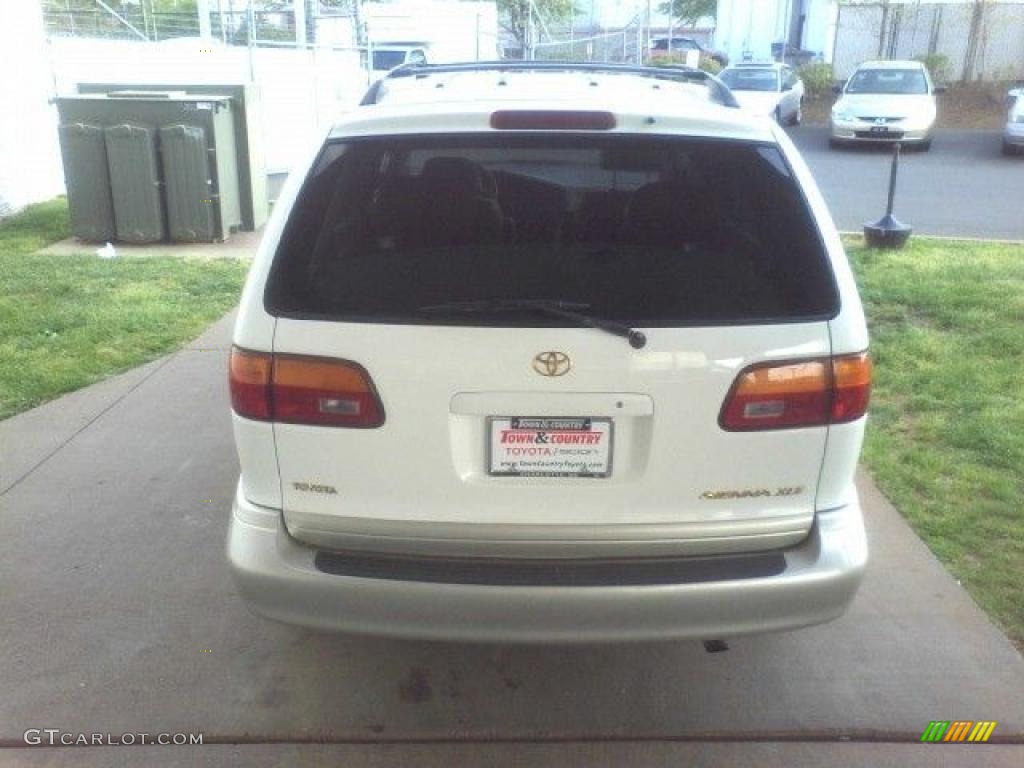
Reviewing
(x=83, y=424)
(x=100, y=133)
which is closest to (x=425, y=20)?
(x=100, y=133)

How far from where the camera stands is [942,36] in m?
29.1

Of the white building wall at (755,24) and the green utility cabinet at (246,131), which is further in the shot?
the white building wall at (755,24)

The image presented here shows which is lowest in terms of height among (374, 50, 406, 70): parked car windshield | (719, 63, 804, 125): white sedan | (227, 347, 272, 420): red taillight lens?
(719, 63, 804, 125): white sedan

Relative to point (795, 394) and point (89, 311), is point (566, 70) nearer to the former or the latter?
point (795, 394)

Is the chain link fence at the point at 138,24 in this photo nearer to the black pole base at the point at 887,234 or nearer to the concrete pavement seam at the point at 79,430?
the black pole base at the point at 887,234

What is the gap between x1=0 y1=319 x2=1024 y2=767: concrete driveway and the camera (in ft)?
9.64

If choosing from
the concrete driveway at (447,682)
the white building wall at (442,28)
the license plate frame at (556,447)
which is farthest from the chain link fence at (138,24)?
the license plate frame at (556,447)

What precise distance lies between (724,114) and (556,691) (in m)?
1.81

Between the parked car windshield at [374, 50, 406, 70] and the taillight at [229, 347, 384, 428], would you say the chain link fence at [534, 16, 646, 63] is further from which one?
the taillight at [229, 347, 384, 428]

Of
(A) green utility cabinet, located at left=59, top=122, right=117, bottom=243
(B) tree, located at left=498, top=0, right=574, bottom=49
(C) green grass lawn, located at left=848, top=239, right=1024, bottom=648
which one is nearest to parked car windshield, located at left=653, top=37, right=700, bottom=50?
(B) tree, located at left=498, top=0, right=574, bottom=49

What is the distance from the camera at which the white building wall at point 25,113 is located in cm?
1100

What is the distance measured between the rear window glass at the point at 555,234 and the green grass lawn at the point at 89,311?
3.60 metres

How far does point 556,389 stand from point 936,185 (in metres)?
14.3

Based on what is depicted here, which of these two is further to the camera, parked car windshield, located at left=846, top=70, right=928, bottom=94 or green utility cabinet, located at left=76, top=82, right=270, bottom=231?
parked car windshield, located at left=846, top=70, right=928, bottom=94
